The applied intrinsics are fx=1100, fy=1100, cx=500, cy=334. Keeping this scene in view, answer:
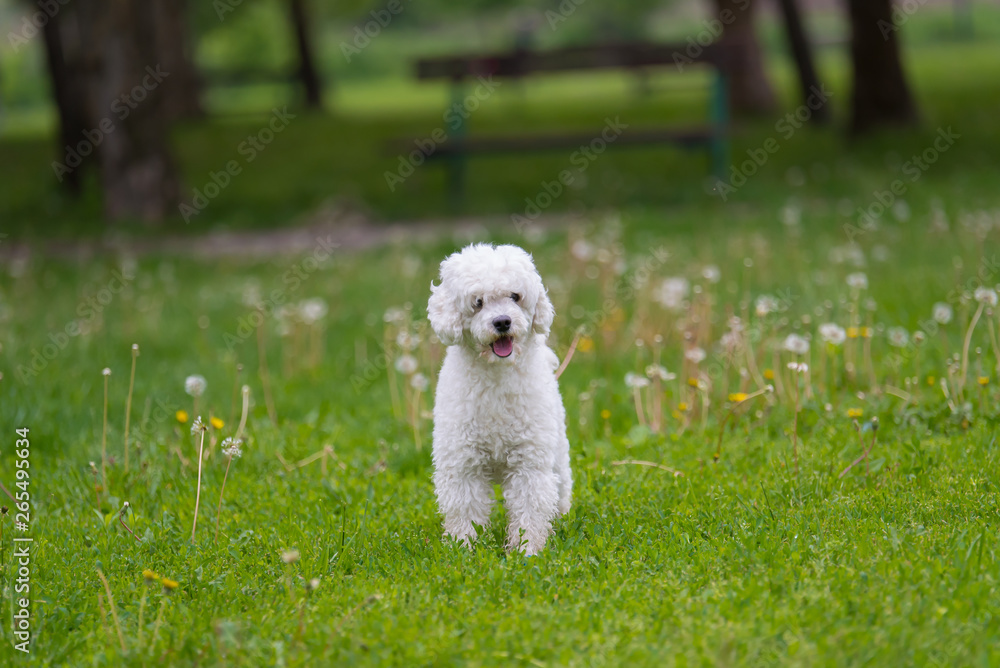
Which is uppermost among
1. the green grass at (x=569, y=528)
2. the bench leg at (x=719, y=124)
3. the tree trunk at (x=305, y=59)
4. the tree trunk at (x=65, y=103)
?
the tree trunk at (x=305, y=59)

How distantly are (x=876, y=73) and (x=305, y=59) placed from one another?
15.2 m

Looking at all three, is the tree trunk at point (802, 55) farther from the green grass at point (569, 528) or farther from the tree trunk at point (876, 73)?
the green grass at point (569, 528)

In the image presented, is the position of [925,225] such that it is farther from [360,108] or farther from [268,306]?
[360,108]

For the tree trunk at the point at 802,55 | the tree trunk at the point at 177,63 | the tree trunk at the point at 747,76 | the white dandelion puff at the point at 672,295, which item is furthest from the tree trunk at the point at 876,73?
the tree trunk at the point at 177,63

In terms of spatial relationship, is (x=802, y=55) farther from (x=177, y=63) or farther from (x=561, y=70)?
(x=177, y=63)

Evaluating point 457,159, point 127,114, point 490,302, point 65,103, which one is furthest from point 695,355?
point 65,103

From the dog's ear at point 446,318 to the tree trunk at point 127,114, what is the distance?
9.93 meters

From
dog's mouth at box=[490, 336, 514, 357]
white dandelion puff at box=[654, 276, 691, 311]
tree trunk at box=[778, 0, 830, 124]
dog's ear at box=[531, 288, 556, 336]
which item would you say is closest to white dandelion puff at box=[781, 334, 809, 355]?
white dandelion puff at box=[654, 276, 691, 311]

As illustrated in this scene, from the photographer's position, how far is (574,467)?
4.62 m

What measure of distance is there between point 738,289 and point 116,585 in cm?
507

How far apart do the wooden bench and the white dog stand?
9.09 m

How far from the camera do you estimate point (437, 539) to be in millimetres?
3836

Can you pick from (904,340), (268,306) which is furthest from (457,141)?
(904,340)

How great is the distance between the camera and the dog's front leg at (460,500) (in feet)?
12.6
